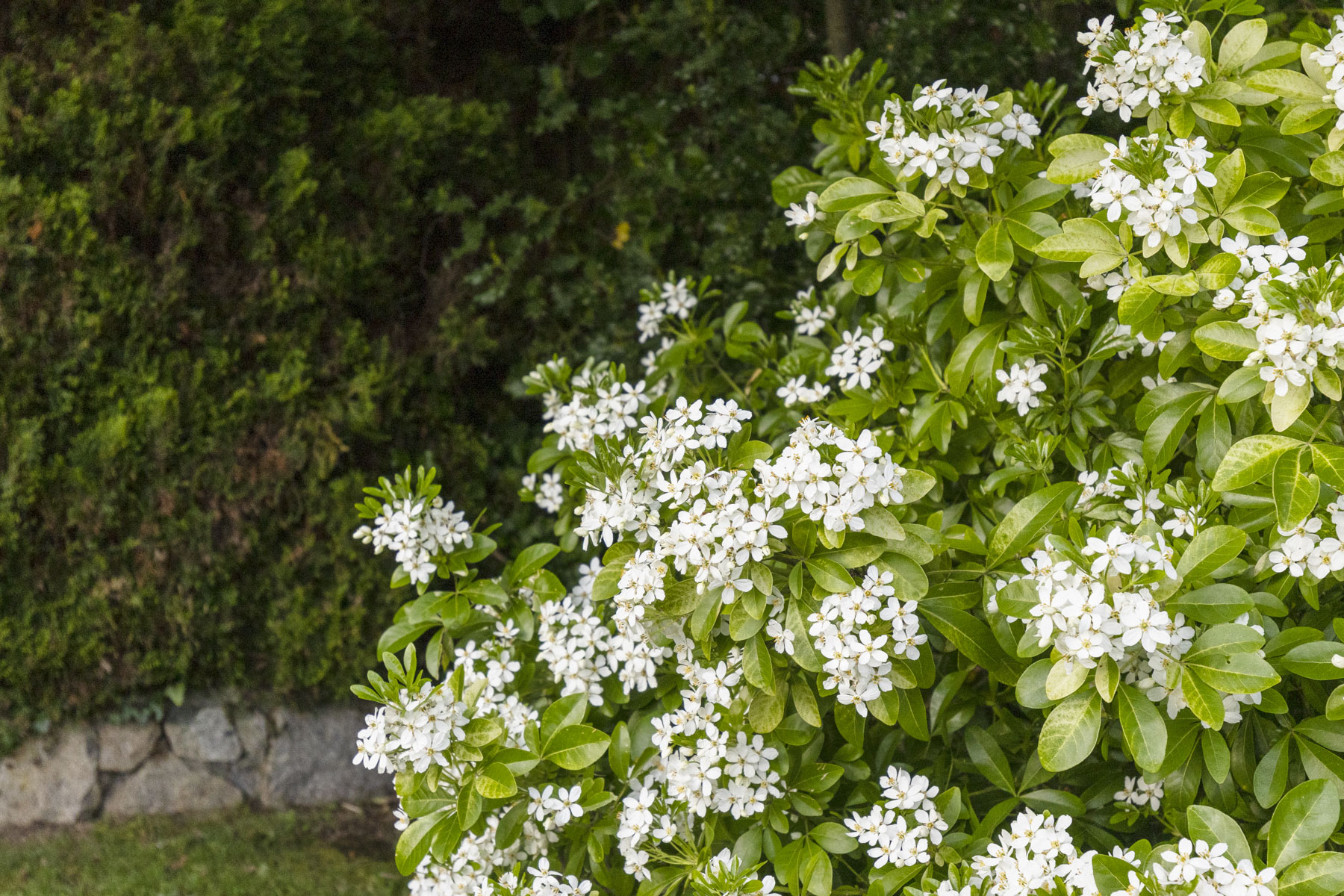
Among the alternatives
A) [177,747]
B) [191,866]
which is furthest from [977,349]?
[177,747]

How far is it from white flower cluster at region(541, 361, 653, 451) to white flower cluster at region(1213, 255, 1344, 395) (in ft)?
3.40

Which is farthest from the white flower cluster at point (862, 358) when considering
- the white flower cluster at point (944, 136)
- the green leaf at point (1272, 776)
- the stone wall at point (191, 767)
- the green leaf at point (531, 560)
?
the stone wall at point (191, 767)

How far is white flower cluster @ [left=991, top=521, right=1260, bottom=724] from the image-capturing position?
1.19 m

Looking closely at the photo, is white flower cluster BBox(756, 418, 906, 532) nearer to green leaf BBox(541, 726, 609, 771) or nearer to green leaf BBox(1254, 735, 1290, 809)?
green leaf BBox(541, 726, 609, 771)

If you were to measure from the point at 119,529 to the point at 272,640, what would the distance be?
63 centimetres

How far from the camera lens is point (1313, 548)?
1.28 metres

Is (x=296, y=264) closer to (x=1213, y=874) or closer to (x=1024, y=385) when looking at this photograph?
(x=1024, y=385)

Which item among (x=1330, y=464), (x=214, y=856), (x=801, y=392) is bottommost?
A: (x=214, y=856)

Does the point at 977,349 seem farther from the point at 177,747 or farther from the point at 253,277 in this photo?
the point at 177,747

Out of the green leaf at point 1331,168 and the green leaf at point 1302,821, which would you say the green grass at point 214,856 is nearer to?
the green leaf at point 1302,821

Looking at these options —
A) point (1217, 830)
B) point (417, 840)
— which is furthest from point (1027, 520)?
point (417, 840)

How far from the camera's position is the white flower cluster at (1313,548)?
4.11ft

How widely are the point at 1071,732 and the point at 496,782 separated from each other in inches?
33.6

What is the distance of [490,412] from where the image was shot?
372cm
